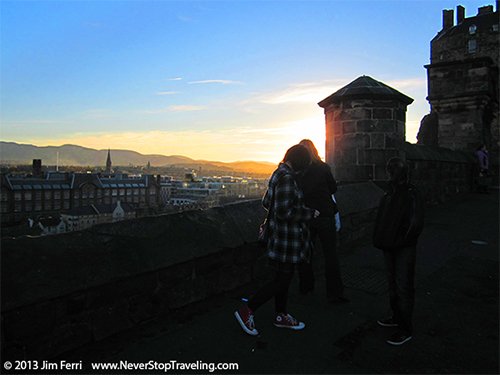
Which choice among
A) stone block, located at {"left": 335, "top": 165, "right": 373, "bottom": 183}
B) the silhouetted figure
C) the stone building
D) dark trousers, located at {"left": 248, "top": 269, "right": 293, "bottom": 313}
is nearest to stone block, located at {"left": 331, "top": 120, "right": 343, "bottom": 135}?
stone block, located at {"left": 335, "top": 165, "right": 373, "bottom": 183}

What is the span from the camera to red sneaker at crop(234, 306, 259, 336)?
2744 millimetres

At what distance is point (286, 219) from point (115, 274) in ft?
4.73

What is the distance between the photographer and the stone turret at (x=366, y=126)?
7.23 metres

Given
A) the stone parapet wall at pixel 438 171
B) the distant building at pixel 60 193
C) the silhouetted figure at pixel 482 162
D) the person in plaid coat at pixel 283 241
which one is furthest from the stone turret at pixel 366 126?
the distant building at pixel 60 193

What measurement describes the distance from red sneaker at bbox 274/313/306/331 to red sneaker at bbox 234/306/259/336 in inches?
10.1

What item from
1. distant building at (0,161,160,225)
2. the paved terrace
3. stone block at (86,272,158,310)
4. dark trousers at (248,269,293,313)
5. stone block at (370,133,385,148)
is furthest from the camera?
distant building at (0,161,160,225)

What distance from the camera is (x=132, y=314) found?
283 cm

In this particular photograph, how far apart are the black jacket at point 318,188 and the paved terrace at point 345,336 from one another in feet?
3.28

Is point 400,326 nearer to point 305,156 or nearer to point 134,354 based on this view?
point 305,156

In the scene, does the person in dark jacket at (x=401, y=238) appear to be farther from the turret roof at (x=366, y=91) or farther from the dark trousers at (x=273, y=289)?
the turret roof at (x=366, y=91)

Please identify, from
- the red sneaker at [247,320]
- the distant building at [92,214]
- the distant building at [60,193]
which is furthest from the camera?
the distant building at [60,193]

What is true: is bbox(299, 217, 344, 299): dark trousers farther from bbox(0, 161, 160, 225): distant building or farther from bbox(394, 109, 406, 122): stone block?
bbox(0, 161, 160, 225): distant building

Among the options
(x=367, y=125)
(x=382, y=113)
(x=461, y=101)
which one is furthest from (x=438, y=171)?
(x=461, y=101)

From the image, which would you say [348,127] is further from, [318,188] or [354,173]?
[318,188]
